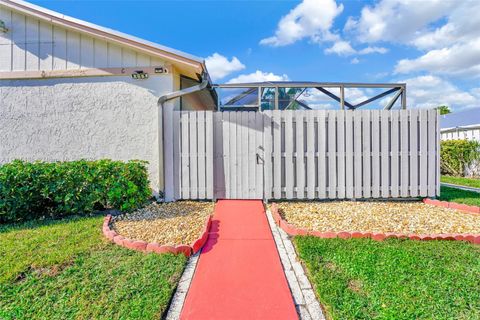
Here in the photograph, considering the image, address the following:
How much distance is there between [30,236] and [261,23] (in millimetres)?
9074

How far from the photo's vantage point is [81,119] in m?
5.33

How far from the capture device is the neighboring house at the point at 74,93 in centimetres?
524

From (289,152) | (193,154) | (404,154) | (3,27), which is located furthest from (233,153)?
(3,27)

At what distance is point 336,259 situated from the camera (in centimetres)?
273

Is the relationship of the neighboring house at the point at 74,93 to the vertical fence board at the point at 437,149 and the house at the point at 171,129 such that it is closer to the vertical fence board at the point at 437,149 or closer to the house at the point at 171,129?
the house at the point at 171,129

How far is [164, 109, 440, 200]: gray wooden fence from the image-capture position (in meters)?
5.06

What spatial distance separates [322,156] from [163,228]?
137 inches

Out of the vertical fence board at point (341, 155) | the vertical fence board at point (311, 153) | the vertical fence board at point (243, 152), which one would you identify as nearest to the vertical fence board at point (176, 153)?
the vertical fence board at point (243, 152)

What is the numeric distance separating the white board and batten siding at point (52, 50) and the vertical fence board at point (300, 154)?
3291 mm

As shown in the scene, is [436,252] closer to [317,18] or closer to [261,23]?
[317,18]

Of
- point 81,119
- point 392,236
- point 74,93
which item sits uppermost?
point 74,93

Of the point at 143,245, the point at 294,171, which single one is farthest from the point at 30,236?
the point at 294,171

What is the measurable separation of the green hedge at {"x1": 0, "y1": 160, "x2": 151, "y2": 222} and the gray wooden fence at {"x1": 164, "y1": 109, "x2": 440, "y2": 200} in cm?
100

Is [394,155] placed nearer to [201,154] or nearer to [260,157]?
[260,157]
